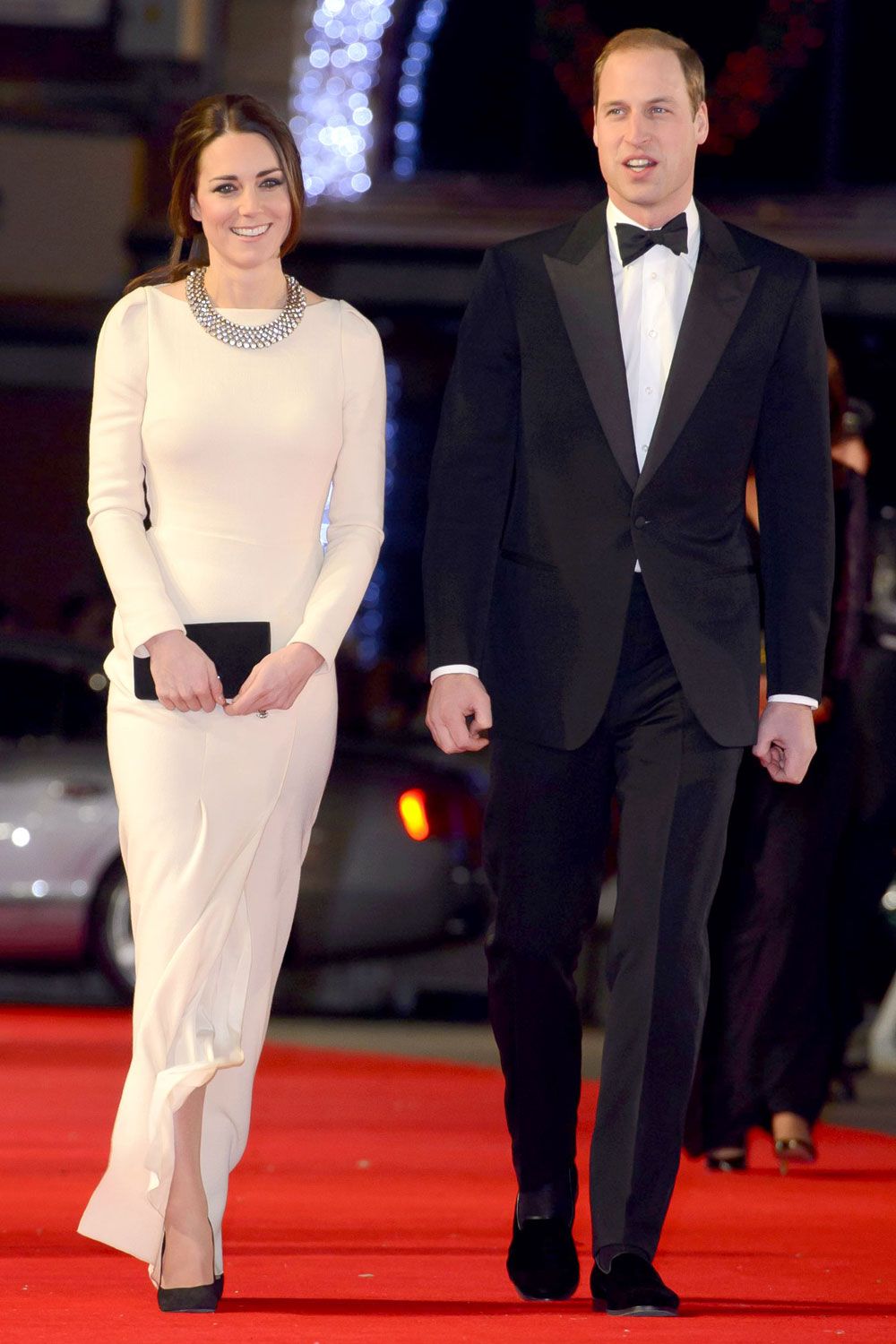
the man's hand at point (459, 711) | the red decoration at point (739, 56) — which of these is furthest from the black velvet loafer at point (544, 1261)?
the red decoration at point (739, 56)

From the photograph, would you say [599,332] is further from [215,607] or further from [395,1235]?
[395,1235]

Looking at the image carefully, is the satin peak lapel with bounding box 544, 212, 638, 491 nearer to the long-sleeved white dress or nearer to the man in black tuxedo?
the man in black tuxedo

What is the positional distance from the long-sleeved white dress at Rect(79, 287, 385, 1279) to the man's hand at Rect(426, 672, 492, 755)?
20cm

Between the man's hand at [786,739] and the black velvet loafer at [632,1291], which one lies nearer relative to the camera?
the black velvet loafer at [632,1291]

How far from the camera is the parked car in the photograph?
33.7 feet

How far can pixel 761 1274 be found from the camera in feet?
15.6

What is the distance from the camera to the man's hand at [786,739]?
14.7 feet

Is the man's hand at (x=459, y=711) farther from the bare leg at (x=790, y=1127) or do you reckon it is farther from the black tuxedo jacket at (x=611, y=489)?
the bare leg at (x=790, y=1127)

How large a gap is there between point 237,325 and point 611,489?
726 mm

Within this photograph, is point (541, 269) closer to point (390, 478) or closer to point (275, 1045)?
point (275, 1045)

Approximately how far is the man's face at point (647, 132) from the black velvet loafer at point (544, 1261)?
1.81 meters

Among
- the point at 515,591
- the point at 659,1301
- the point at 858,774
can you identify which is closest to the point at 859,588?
the point at 858,774

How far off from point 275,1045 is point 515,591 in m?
5.04

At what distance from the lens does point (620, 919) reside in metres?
4.39
